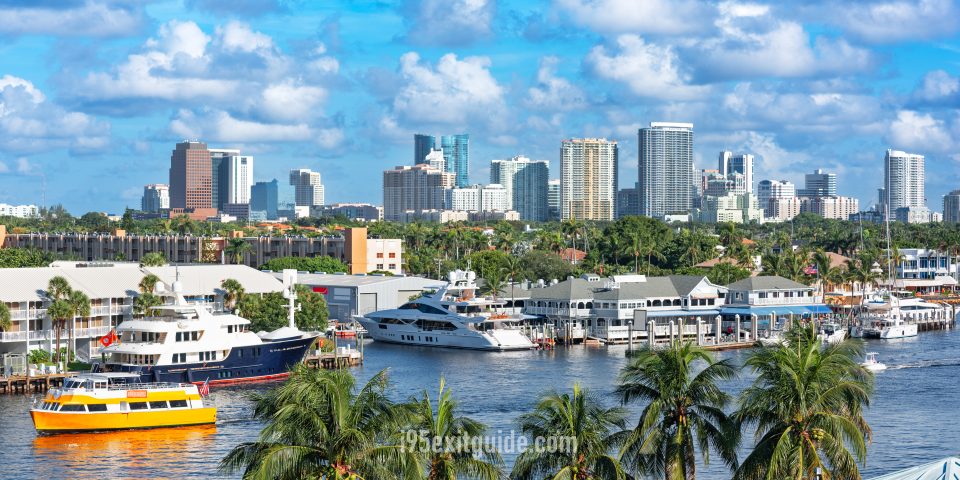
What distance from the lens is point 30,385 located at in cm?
6788

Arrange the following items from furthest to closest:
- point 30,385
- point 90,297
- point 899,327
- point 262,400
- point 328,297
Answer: point 328,297, point 899,327, point 90,297, point 30,385, point 262,400

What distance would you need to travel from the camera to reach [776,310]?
100812mm

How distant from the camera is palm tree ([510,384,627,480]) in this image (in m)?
26.0

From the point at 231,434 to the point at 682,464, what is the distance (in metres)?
31.0

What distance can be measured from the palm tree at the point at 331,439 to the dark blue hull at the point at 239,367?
1640 inches

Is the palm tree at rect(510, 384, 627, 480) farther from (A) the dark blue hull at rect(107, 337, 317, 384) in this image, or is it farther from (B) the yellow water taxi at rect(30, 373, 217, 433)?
(A) the dark blue hull at rect(107, 337, 317, 384)

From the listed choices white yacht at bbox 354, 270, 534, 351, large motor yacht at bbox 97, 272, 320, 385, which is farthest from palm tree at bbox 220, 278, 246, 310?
white yacht at bbox 354, 270, 534, 351

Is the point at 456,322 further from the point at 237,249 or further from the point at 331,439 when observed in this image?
the point at 331,439

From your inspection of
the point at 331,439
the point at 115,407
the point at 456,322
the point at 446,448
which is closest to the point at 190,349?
the point at 115,407

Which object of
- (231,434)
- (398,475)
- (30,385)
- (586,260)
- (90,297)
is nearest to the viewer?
(398,475)

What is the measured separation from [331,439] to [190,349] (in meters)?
45.7

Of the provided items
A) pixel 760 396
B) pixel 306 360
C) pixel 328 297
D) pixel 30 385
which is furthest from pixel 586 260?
pixel 760 396

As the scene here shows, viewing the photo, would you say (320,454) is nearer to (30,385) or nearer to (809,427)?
(809,427)

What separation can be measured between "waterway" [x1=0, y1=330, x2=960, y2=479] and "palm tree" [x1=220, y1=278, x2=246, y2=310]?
975cm
